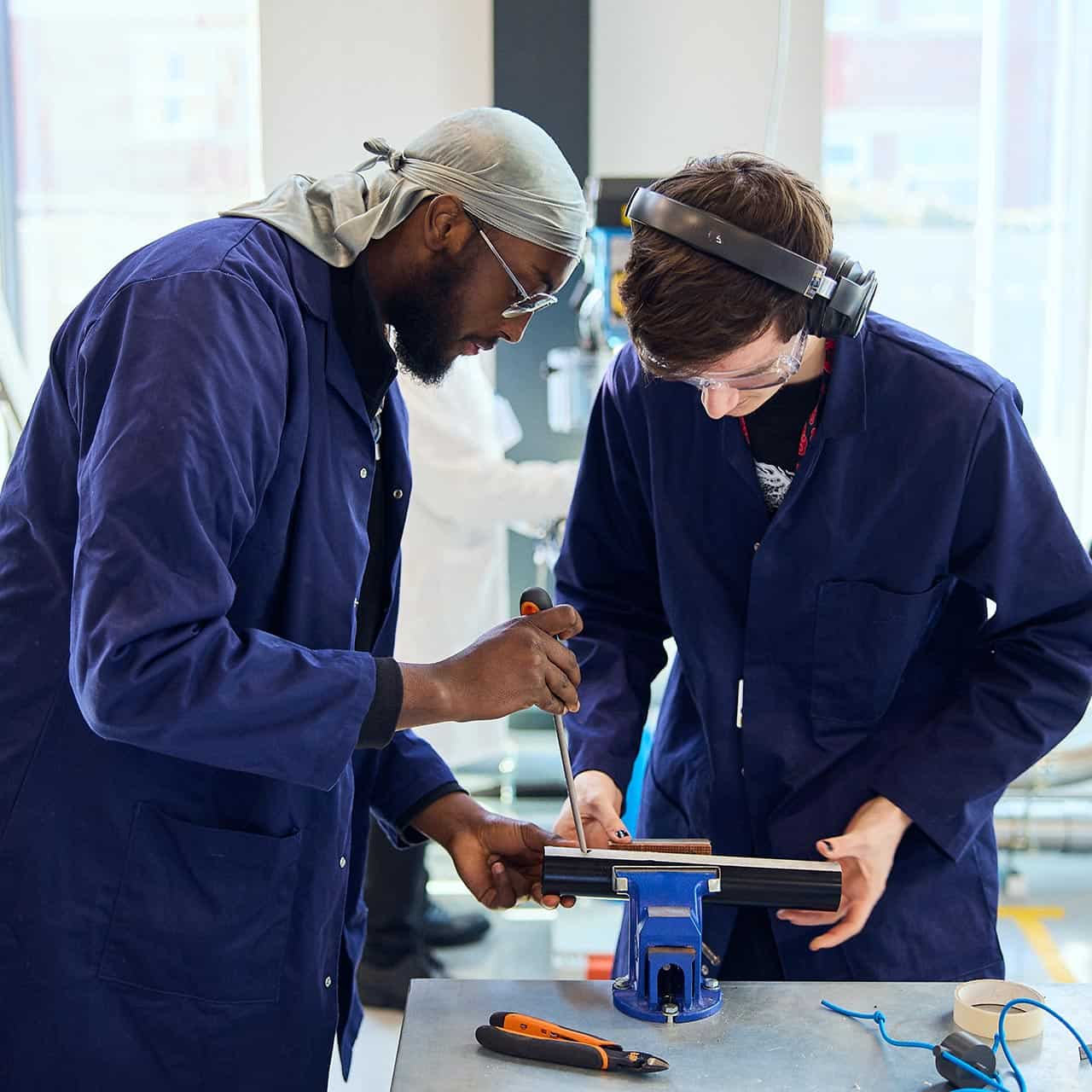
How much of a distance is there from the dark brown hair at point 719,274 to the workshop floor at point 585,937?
65.7 inches

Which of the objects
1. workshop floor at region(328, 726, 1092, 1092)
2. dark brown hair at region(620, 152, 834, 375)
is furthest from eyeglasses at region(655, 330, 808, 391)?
workshop floor at region(328, 726, 1092, 1092)

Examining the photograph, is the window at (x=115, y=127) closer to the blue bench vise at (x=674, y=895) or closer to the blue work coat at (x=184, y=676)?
the blue work coat at (x=184, y=676)

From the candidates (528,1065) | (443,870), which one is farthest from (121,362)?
(443,870)

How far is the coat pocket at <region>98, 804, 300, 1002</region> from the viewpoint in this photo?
1.14 metres

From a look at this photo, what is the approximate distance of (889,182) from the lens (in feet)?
11.5

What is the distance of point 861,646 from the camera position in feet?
4.40

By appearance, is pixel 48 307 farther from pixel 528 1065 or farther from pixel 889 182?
pixel 528 1065

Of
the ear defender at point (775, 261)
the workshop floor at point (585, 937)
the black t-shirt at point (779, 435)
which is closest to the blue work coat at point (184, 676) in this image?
the ear defender at point (775, 261)

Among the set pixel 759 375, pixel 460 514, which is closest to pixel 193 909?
pixel 759 375

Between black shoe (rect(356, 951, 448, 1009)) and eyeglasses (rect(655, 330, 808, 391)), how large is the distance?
72.6 inches

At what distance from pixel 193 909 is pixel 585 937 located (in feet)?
5.90

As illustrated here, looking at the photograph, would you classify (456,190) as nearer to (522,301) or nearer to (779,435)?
(522,301)

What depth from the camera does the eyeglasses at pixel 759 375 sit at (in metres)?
1.23

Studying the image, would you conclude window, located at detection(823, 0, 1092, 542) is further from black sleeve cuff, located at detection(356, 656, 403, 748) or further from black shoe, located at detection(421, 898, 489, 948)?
black sleeve cuff, located at detection(356, 656, 403, 748)
